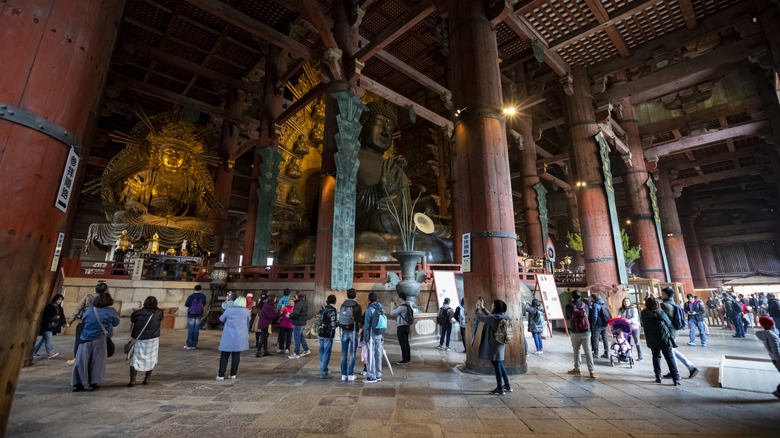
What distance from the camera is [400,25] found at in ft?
29.7

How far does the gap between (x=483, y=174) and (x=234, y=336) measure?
4248 millimetres

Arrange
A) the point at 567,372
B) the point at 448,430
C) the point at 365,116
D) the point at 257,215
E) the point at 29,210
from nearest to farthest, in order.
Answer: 1. the point at 29,210
2. the point at 448,430
3. the point at 567,372
4. the point at 257,215
5. the point at 365,116

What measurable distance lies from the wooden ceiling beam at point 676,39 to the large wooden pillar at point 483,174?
628 cm

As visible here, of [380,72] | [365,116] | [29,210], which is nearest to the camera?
[29,210]

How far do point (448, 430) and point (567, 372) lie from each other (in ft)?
9.94

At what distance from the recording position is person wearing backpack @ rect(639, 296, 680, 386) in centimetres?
421

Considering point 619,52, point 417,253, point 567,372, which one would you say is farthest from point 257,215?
point 619,52

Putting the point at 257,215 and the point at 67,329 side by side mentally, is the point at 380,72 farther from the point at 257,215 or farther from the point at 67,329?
the point at 67,329

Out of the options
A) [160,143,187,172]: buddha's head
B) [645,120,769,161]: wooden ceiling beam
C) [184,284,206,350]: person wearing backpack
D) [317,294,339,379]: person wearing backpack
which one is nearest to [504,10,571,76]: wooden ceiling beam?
[317,294,339,379]: person wearing backpack

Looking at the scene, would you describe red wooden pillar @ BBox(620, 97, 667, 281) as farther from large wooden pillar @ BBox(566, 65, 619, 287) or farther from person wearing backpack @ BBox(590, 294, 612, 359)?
person wearing backpack @ BBox(590, 294, 612, 359)

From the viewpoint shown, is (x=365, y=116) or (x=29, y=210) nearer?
(x=29, y=210)

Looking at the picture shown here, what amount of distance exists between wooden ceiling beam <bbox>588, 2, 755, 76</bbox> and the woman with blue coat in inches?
459

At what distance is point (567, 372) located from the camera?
4.86 meters

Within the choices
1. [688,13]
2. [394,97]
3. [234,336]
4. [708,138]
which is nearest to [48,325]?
A: [234,336]
